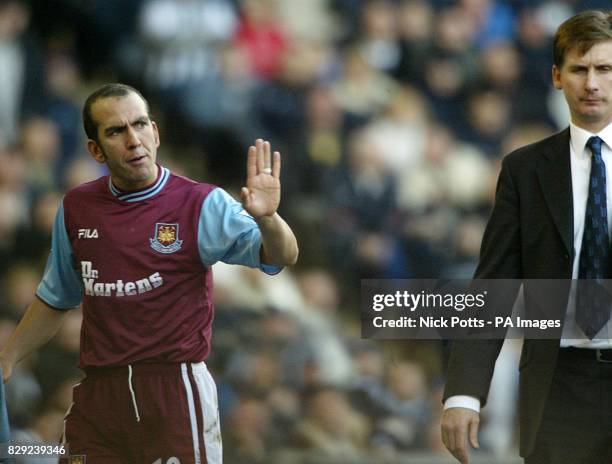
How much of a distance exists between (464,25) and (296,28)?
2.82 feet

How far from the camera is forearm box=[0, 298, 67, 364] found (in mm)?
3312

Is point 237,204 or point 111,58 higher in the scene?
point 111,58

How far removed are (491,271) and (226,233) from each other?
770mm

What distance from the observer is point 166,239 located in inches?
123

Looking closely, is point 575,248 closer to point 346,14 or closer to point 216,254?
point 216,254

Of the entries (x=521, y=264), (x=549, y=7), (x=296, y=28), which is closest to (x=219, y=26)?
(x=296, y=28)

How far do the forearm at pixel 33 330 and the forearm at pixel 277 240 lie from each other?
2.63ft

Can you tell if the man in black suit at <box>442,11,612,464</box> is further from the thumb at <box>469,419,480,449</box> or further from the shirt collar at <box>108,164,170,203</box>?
the shirt collar at <box>108,164,170,203</box>

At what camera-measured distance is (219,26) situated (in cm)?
519

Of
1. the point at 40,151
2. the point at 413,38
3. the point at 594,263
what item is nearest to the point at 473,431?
the point at 594,263

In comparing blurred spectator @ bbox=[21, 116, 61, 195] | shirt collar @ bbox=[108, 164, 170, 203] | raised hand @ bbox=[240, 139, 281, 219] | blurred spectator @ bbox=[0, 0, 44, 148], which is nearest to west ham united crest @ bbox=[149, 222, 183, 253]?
shirt collar @ bbox=[108, 164, 170, 203]

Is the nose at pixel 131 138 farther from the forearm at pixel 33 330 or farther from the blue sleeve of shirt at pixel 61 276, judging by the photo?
the forearm at pixel 33 330

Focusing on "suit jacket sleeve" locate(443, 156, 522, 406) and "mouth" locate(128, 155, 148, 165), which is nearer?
"suit jacket sleeve" locate(443, 156, 522, 406)

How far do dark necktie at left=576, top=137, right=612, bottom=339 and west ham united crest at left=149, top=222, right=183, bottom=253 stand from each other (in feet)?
3.71
